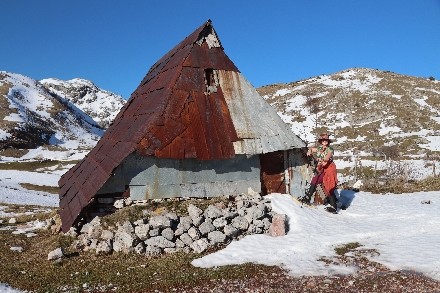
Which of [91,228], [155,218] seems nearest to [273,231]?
[155,218]

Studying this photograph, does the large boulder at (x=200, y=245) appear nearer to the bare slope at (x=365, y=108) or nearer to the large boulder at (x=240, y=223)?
the large boulder at (x=240, y=223)

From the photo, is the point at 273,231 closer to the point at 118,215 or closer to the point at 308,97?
the point at 118,215

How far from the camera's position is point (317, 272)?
7.11 m

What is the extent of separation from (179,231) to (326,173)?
5.91 meters

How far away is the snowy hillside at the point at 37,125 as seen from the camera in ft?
192

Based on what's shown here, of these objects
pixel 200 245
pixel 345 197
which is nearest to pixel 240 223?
pixel 200 245

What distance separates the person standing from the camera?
468 inches

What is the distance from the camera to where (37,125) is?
74000 mm

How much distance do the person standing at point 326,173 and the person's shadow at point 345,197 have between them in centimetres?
119

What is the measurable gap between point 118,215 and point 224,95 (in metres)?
5.55

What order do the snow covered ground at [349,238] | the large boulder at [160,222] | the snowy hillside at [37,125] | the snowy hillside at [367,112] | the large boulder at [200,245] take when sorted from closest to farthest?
the snow covered ground at [349,238] < the large boulder at [200,245] < the large boulder at [160,222] < the snowy hillside at [367,112] < the snowy hillside at [37,125]

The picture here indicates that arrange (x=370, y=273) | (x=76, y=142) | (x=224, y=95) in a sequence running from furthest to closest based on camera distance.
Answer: (x=76, y=142)
(x=224, y=95)
(x=370, y=273)

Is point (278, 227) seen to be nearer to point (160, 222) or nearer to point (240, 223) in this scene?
point (240, 223)

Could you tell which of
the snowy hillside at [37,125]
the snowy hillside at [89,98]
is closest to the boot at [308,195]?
the snowy hillside at [37,125]
